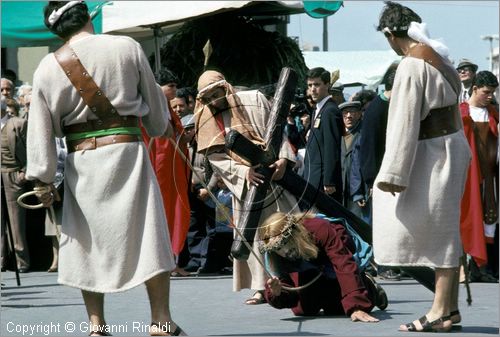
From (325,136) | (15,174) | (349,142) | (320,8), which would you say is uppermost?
(320,8)

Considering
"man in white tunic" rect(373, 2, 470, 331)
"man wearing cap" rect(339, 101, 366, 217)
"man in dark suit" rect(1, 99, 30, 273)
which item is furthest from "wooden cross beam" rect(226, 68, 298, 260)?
"man in dark suit" rect(1, 99, 30, 273)

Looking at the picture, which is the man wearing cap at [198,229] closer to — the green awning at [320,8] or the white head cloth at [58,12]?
the green awning at [320,8]

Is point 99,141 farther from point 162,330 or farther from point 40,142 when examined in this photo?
point 162,330

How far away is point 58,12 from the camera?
8.01 metres

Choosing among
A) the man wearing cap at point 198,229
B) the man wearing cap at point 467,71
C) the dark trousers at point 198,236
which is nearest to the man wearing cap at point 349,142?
the man wearing cap at point 467,71

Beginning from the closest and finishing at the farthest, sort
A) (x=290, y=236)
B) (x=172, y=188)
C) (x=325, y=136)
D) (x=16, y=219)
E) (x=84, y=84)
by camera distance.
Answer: (x=84, y=84) → (x=290, y=236) → (x=325, y=136) → (x=172, y=188) → (x=16, y=219)

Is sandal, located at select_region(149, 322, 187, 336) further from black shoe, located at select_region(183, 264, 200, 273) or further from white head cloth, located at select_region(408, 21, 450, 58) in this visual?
black shoe, located at select_region(183, 264, 200, 273)

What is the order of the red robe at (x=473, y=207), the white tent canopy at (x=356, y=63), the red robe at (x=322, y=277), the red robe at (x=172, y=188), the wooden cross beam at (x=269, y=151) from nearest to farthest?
1. the red robe at (x=322, y=277)
2. the wooden cross beam at (x=269, y=151)
3. the red robe at (x=473, y=207)
4. the red robe at (x=172, y=188)
5. the white tent canopy at (x=356, y=63)

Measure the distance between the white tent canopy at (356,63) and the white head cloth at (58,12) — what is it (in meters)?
18.1

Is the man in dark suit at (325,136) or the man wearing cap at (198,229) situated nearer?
the man in dark suit at (325,136)

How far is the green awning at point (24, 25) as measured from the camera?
56.5 feet

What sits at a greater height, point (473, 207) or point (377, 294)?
point (377, 294)

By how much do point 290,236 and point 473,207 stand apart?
3941mm

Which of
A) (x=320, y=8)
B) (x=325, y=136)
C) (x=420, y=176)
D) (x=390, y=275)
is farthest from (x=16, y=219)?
(x=420, y=176)
